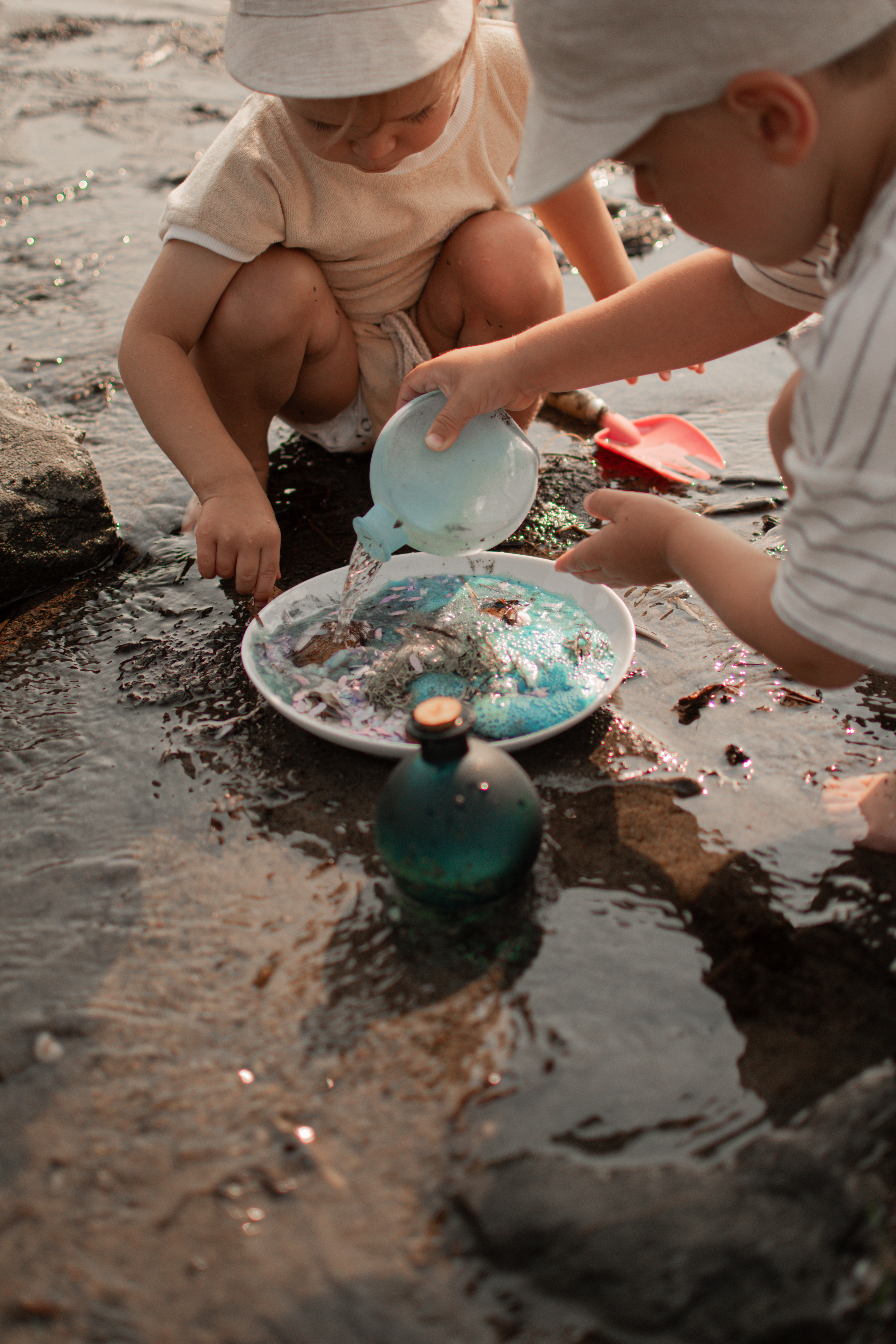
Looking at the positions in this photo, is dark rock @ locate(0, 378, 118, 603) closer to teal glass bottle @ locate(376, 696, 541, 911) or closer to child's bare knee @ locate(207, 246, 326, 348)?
child's bare knee @ locate(207, 246, 326, 348)

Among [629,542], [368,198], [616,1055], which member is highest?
[368,198]

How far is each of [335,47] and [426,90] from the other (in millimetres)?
236

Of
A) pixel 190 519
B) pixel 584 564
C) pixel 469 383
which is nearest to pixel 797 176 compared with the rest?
pixel 584 564

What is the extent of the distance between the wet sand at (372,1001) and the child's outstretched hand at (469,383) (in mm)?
628

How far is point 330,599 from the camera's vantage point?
223cm

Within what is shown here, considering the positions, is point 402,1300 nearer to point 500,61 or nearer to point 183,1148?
point 183,1148

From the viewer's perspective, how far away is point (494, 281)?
2432 millimetres

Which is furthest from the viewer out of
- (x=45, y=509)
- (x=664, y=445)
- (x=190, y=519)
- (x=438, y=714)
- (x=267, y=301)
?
(x=664, y=445)

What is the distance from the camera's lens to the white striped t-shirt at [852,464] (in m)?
1.17

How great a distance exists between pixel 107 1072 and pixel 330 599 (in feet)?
3.76

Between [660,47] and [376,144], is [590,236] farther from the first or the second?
[660,47]

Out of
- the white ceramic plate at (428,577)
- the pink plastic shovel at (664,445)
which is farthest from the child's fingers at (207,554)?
the pink plastic shovel at (664,445)

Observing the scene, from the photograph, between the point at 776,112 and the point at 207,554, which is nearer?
the point at 776,112

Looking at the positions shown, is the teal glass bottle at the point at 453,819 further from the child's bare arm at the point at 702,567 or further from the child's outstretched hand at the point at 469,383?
the child's outstretched hand at the point at 469,383
